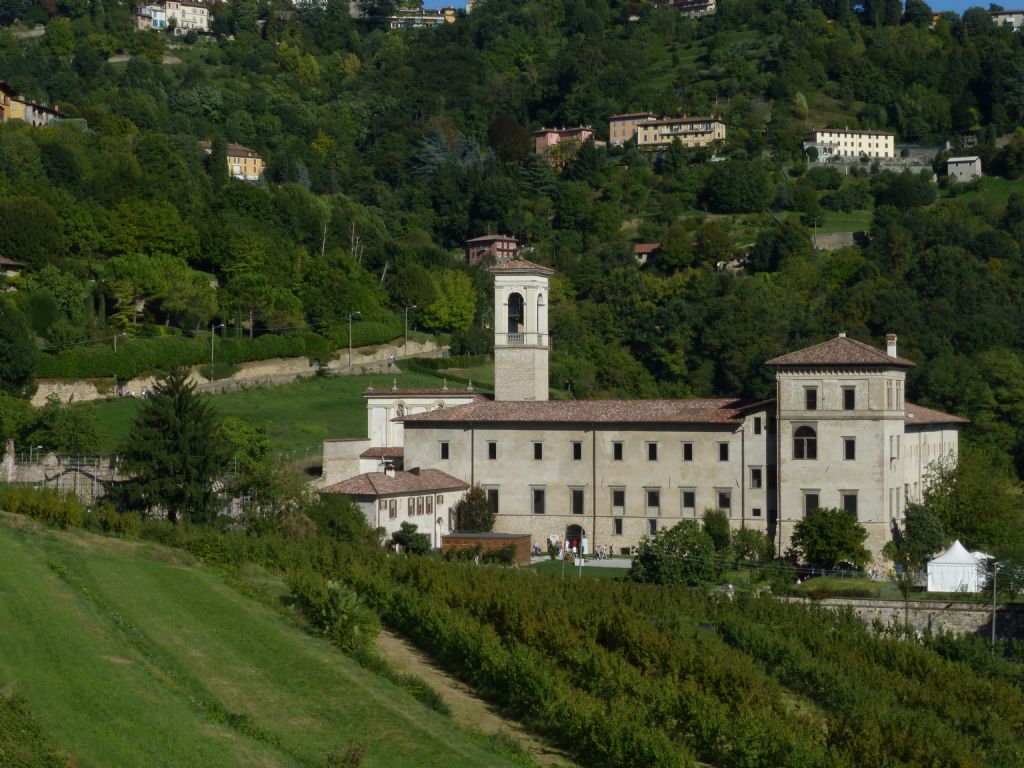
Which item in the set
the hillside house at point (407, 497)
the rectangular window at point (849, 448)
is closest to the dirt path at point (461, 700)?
the hillside house at point (407, 497)

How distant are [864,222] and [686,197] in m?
13.8

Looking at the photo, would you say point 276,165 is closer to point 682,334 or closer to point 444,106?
point 444,106

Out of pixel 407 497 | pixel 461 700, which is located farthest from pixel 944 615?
pixel 461 700

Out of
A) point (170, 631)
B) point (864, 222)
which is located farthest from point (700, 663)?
point (864, 222)

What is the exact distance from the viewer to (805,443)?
5628 centimetres

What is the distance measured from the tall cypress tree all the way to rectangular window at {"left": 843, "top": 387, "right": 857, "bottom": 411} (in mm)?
18963

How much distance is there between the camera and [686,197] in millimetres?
136625

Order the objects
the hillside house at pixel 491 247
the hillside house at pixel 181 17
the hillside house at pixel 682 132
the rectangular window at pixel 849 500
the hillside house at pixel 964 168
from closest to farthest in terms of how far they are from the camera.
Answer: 1. the rectangular window at pixel 849 500
2. the hillside house at pixel 491 247
3. the hillside house at pixel 964 168
4. the hillside house at pixel 682 132
5. the hillside house at pixel 181 17

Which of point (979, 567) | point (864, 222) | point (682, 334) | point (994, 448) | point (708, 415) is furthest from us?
point (864, 222)

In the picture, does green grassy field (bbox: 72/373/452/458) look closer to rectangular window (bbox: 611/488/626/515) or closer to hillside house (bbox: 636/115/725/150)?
rectangular window (bbox: 611/488/626/515)

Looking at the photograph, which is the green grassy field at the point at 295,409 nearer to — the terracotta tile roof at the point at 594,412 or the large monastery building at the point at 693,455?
the terracotta tile roof at the point at 594,412

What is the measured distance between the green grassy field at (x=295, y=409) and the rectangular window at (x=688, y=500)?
16898mm

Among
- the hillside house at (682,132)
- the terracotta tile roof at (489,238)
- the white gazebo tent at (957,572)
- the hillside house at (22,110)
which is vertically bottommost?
the white gazebo tent at (957,572)

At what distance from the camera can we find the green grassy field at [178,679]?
23984 mm
